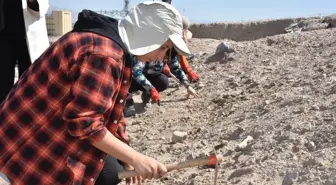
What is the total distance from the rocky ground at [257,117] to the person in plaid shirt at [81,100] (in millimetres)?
1305

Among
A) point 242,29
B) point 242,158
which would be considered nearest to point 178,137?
point 242,158

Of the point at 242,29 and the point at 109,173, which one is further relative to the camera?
the point at 242,29

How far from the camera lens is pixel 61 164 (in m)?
2.25

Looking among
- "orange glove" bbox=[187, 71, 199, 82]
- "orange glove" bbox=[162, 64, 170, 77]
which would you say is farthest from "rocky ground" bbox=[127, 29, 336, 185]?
"orange glove" bbox=[162, 64, 170, 77]

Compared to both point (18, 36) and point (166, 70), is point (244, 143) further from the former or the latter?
point (166, 70)

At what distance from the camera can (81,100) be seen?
204 centimetres

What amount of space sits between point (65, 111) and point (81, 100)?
0.27 feet

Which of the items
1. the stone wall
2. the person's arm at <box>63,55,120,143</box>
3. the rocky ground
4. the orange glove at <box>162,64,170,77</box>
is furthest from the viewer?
the stone wall

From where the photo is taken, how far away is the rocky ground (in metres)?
3.43

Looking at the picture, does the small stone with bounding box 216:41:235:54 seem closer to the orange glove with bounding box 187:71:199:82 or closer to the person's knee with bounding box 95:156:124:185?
the orange glove with bounding box 187:71:199:82

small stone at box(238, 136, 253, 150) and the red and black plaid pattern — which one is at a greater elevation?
the red and black plaid pattern

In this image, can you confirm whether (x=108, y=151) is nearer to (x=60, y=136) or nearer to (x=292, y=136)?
(x=60, y=136)

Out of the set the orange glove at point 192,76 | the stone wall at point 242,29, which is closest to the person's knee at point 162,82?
the orange glove at point 192,76

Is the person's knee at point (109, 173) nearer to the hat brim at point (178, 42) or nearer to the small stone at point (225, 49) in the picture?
the hat brim at point (178, 42)
